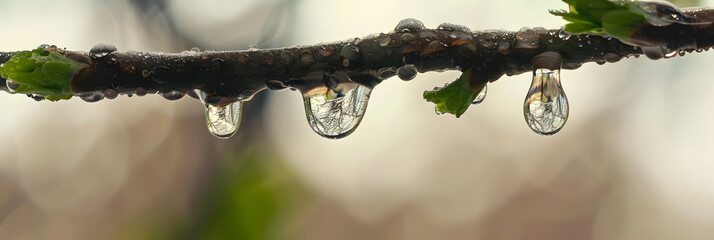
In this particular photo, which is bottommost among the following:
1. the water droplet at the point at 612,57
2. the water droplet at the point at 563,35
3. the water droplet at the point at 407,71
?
the water droplet at the point at 612,57

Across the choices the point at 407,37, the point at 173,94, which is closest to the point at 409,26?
the point at 407,37

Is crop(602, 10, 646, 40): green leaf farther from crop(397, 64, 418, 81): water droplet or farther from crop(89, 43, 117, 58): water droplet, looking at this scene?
crop(89, 43, 117, 58): water droplet

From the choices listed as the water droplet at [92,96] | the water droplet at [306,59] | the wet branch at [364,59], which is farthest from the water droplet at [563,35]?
the water droplet at [92,96]

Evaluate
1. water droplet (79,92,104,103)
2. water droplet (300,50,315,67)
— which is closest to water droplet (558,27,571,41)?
water droplet (300,50,315,67)

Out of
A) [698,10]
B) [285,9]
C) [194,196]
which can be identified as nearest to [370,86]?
[698,10]

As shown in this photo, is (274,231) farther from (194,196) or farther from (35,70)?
(35,70)

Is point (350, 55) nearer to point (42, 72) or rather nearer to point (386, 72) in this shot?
point (386, 72)

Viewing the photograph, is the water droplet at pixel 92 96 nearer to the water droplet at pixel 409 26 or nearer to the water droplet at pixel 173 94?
the water droplet at pixel 173 94
